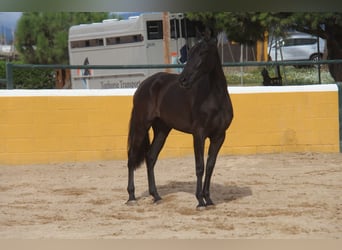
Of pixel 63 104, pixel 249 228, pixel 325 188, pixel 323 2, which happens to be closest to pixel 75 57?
pixel 63 104

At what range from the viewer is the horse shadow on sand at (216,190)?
19.8 ft

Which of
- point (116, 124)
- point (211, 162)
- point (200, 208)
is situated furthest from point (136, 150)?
point (116, 124)

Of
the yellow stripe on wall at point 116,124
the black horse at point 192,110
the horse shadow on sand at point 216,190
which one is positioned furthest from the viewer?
the yellow stripe on wall at point 116,124

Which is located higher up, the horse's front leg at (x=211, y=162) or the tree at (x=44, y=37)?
the tree at (x=44, y=37)

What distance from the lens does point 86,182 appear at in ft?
23.1

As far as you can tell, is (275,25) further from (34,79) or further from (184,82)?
(184,82)

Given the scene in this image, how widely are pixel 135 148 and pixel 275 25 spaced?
8.10 m

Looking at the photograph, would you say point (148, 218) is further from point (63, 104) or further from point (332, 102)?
point (332, 102)

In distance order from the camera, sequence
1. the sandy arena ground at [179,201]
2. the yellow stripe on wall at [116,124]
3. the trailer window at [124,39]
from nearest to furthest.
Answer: the sandy arena ground at [179,201]
the yellow stripe on wall at [116,124]
the trailer window at [124,39]

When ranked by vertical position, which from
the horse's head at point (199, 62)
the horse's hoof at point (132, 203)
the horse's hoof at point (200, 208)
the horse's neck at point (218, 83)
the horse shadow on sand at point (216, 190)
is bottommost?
the horse shadow on sand at point (216, 190)

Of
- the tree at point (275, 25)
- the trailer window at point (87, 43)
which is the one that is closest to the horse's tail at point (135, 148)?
the tree at point (275, 25)

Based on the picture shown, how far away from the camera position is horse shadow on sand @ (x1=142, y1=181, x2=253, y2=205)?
603 cm

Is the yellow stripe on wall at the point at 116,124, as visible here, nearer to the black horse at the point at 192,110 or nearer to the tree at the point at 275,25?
the black horse at the point at 192,110

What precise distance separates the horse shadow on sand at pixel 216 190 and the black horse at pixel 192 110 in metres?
0.37
